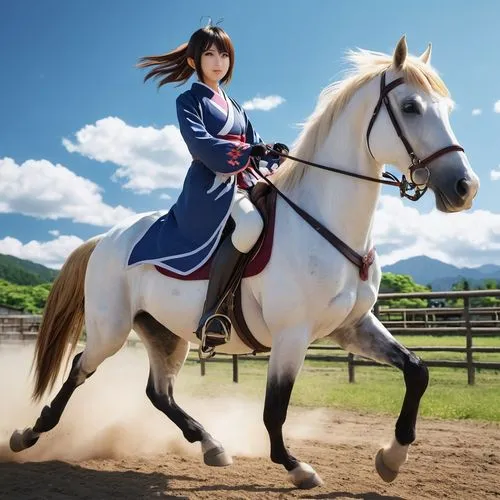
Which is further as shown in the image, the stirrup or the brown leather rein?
the stirrup

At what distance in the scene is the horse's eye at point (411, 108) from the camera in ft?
9.91

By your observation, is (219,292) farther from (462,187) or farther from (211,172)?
(462,187)

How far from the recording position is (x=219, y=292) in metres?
3.44

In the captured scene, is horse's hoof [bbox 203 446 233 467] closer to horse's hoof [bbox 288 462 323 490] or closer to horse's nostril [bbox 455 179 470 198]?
horse's hoof [bbox 288 462 323 490]

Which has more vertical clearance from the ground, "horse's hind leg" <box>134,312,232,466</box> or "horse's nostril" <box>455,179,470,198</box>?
"horse's nostril" <box>455,179,470,198</box>

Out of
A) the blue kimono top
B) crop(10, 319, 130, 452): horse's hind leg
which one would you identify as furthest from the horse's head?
crop(10, 319, 130, 452): horse's hind leg

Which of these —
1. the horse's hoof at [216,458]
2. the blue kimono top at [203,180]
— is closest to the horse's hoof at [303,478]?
the horse's hoof at [216,458]

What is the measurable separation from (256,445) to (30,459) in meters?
1.78

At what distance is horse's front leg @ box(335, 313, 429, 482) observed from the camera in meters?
3.39

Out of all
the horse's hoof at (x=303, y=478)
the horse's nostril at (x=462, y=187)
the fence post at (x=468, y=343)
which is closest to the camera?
the horse's nostril at (x=462, y=187)

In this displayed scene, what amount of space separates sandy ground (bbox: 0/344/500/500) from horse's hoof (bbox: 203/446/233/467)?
7 centimetres

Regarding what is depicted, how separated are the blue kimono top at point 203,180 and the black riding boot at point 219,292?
19 cm

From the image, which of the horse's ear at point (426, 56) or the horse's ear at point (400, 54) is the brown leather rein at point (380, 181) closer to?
the horse's ear at point (400, 54)

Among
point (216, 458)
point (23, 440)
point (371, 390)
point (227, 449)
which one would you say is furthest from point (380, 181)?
point (371, 390)
